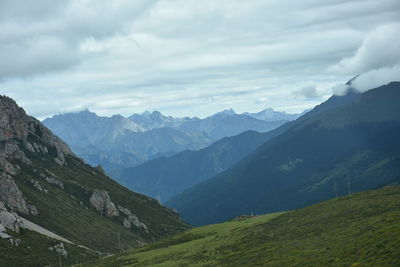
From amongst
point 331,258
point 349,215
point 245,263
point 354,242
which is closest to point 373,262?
point 331,258

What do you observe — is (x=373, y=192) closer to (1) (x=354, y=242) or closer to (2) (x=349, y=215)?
(2) (x=349, y=215)

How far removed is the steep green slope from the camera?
6278 cm

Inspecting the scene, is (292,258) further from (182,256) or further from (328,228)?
(182,256)

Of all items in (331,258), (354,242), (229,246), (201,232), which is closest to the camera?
(331,258)

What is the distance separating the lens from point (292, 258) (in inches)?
2832

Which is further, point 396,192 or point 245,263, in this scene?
point 396,192

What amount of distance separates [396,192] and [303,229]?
29.0 meters

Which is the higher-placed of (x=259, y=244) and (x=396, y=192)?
(x=396, y=192)

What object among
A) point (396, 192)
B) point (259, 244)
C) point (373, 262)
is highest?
point (396, 192)

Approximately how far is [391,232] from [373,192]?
191 feet

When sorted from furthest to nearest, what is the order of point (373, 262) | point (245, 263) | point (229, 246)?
1. point (229, 246)
2. point (245, 263)
3. point (373, 262)

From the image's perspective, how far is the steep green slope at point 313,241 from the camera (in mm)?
62781

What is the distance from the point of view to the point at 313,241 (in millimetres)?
82750

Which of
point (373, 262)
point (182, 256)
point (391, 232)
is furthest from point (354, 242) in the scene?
point (182, 256)
